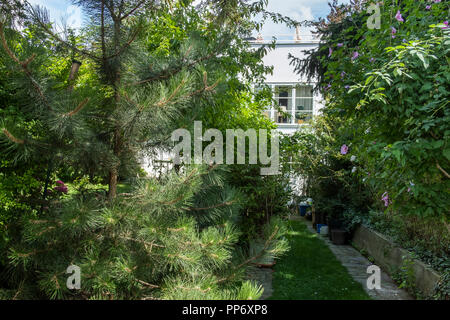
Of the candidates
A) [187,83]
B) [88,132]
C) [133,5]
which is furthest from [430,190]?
[133,5]

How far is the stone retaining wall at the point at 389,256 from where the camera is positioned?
4016mm

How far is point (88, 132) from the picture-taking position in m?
2.27

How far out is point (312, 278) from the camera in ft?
16.3

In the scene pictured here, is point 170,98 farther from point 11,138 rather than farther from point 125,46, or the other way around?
point 11,138

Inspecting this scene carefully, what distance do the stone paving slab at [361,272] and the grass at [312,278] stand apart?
108mm

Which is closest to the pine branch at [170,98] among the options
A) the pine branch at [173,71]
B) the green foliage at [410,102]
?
the pine branch at [173,71]

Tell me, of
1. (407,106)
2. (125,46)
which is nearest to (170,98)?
(125,46)

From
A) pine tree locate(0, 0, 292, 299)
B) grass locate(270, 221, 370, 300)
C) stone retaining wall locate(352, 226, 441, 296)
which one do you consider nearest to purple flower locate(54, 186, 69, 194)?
pine tree locate(0, 0, 292, 299)

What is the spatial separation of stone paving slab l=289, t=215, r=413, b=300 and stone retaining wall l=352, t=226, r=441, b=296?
6.8 inches

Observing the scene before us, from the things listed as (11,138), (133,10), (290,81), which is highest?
(290,81)

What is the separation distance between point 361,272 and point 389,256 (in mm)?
497

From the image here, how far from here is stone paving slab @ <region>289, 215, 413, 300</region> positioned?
4.31m
